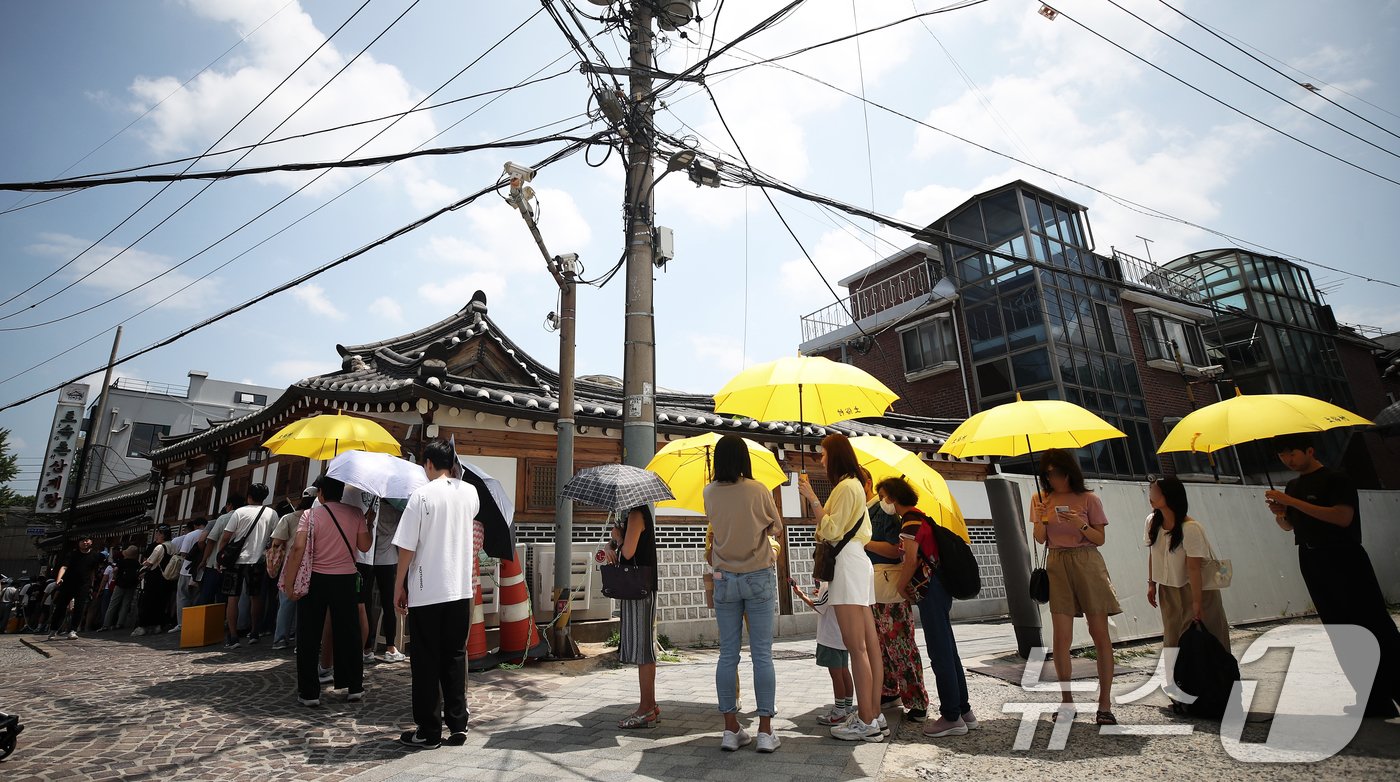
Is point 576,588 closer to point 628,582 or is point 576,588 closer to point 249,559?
point 249,559

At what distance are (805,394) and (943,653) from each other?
2.44 metres

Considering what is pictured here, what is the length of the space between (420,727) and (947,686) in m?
3.40

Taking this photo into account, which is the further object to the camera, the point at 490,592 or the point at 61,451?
the point at 61,451

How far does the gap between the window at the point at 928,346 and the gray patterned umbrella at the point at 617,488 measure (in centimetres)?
1674

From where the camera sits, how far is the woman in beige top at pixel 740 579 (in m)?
3.90

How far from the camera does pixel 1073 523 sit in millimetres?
4324

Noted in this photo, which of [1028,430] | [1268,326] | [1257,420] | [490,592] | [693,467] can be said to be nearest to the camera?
[1257,420]

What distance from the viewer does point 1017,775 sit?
11.0ft

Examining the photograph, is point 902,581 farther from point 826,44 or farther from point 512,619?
point 826,44

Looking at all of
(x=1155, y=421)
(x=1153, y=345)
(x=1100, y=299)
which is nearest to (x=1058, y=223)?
(x=1100, y=299)

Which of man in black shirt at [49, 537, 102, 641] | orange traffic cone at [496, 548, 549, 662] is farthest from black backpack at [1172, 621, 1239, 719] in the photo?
man in black shirt at [49, 537, 102, 641]

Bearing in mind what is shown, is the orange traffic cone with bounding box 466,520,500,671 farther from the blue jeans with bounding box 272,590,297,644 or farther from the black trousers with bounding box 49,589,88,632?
the black trousers with bounding box 49,589,88,632

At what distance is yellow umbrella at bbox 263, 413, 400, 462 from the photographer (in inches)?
304

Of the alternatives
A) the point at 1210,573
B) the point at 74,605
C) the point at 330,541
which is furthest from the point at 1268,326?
the point at 74,605
